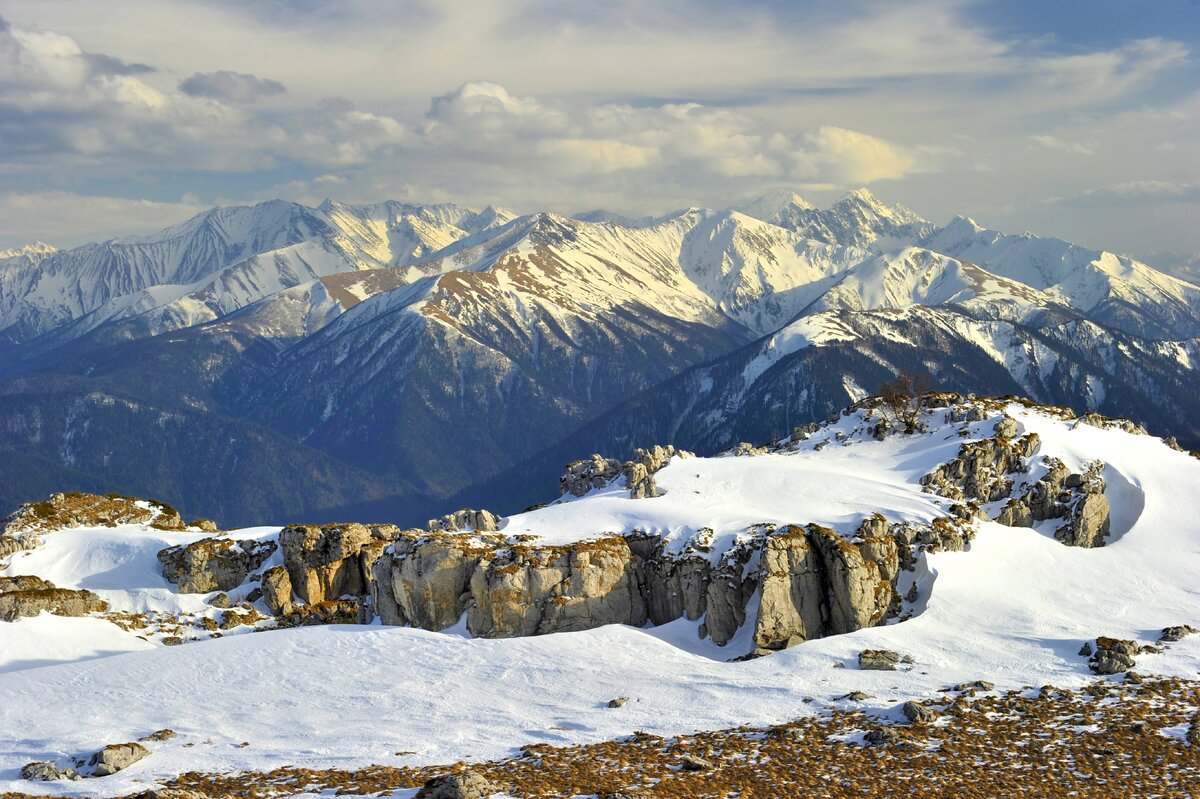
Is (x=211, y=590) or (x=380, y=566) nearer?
(x=380, y=566)

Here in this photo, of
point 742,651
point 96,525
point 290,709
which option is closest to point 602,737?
point 290,709

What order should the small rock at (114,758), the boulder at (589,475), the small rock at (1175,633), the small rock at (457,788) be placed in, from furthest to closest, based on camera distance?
the boulder at (589,475) < the small rock at (1175,633) < the small rock at (114,758) < the small rock at (457,788)

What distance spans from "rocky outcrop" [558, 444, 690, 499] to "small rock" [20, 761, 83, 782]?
1873 inches

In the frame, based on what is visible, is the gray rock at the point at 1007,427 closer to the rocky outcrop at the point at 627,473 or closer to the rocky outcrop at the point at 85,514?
the rocky outcrop at the point at 627,473

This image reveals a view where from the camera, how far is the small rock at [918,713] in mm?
41406

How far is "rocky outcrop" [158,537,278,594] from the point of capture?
84438 millimetres

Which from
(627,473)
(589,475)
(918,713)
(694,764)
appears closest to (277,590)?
(627,473)

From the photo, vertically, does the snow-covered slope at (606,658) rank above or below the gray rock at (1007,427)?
below

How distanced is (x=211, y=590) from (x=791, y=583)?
51.3 m

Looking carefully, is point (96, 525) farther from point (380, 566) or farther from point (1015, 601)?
point (1015, 601)

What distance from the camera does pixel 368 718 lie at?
4612 centimetres

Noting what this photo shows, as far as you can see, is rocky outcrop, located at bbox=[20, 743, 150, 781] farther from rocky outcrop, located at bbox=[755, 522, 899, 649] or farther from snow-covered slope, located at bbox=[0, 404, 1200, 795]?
rocky outcrop, located at bbox=[755, 522, 899, 649]

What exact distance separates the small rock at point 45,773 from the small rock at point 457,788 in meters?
15.4

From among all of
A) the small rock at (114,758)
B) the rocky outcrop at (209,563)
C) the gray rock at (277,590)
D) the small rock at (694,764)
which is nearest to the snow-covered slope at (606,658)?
the small rock at (114,758)
